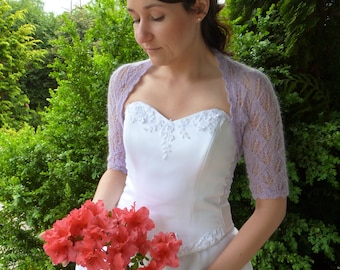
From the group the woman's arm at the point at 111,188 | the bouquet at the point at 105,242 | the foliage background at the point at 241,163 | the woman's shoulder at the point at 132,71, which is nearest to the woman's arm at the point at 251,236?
the bouquet at the point at 105,242

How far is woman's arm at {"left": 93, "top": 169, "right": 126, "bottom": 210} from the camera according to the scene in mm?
1175

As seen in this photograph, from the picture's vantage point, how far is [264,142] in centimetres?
100

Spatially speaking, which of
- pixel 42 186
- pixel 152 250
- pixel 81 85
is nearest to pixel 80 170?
pixel 42 186

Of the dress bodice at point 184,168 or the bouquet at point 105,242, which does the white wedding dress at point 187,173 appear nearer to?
the dress bodice at point 184,168

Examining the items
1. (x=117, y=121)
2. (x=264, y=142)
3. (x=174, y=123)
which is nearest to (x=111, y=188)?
(x=117, y=121)

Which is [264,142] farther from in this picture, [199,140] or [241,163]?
[241,163]

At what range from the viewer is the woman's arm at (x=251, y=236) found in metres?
1.00

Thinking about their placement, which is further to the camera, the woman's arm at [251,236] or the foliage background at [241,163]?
the foliage background at [241,163]

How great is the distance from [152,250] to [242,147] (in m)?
0.33

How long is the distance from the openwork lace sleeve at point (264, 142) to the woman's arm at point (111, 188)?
0.35m

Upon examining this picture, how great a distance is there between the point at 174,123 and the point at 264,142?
0.65ft

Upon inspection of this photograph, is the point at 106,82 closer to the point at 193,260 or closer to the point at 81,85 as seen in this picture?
the point at 81,85

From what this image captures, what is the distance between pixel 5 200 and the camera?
205cm

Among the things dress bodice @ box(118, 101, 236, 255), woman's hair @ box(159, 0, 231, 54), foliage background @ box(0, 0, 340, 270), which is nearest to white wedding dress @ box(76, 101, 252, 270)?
dress bodice @ box(118, 101, 236, 255)
